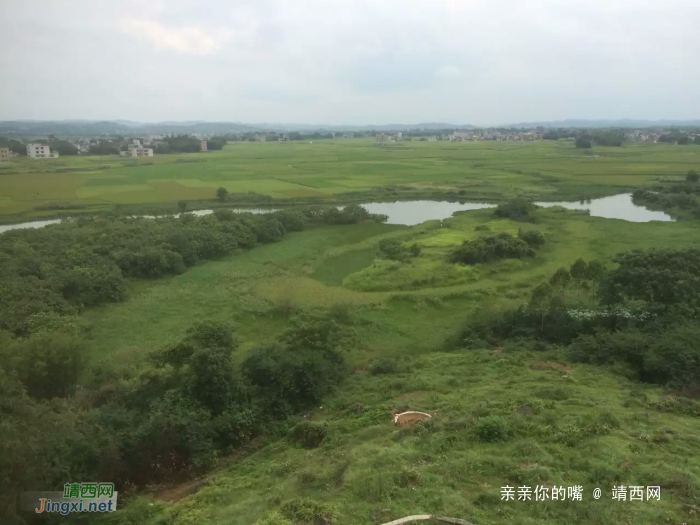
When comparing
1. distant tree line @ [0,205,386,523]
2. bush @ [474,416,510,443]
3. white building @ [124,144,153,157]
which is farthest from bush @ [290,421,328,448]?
white building @ [124,144,153,157]

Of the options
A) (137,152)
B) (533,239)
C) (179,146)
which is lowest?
(533,239)

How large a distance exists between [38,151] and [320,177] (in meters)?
26.4

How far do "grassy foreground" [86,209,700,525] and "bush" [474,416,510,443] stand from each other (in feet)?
0.07

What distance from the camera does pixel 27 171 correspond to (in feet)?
117

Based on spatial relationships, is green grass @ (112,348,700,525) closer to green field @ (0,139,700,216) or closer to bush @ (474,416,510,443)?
bush @ (474,416,510,443)

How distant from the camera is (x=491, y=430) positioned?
900 centimetres

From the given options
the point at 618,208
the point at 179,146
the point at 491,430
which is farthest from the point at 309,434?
the point at 179,146

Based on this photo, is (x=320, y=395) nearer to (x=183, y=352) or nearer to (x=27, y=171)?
(x=183, y=352)

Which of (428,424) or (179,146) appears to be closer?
(428,424)

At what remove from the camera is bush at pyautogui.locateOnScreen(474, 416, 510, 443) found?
8.95 m

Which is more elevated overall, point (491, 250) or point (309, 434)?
point (491, 250)

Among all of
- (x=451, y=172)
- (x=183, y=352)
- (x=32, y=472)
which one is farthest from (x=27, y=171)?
(x=451, y=172)

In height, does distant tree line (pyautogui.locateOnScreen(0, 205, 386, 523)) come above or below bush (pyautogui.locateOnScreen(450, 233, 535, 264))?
below

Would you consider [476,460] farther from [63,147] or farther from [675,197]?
[63,147]
